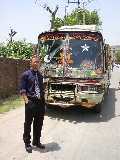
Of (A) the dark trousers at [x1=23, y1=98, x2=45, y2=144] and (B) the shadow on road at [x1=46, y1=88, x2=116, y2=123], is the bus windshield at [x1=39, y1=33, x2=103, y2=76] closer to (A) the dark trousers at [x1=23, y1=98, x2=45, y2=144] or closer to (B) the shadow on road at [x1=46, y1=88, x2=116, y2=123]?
(B) the shadow on road at [x1=46, y1=88, x2=116, y2=123]

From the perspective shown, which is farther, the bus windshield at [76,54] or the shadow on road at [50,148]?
the bus windshield at [76,54]

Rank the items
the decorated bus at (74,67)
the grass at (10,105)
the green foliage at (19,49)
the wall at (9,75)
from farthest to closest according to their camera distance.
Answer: the green foliage at (19,49)
the wall at (9,75)
the grass at (10,105)
the decorated bus at (74,67)

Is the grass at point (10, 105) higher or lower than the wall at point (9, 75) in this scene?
lower

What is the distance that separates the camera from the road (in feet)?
13.9

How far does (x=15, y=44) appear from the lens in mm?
14766

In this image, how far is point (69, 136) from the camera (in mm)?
5281

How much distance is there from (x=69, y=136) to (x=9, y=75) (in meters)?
5.82

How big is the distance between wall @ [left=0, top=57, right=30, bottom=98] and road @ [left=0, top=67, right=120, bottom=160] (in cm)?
218

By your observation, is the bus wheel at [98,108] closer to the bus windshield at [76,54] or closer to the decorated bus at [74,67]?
the decorated bus at [74,67]

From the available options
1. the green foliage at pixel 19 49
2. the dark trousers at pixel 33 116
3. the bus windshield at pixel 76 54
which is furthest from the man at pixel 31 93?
the green foliage at pixel 19 49

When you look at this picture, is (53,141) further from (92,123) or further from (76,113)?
(76,113)

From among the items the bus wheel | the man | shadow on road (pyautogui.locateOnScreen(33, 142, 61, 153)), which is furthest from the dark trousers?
the bus wheel

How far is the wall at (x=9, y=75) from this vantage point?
30.9 ft

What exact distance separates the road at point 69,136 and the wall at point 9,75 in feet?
7.16
